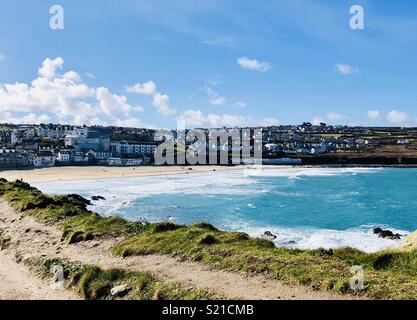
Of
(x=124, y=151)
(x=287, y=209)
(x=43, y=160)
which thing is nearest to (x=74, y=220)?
(x=287, y=209)

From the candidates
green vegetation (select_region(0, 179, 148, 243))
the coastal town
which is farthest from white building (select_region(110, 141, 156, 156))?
green vegetation (select_region(0, 179, 148, 243))

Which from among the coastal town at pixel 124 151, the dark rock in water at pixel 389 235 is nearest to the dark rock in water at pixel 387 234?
the dark rock in water at pixel 389 235

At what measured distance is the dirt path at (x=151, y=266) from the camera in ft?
37.3

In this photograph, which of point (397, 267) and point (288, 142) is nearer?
point (397, 267)

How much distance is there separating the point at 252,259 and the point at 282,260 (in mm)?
972

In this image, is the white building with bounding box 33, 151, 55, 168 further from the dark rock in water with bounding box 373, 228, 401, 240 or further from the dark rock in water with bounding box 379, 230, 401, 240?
the dark rock in water with bounding box 379, 230, 401, 240

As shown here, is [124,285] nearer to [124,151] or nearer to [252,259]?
[252,259]
